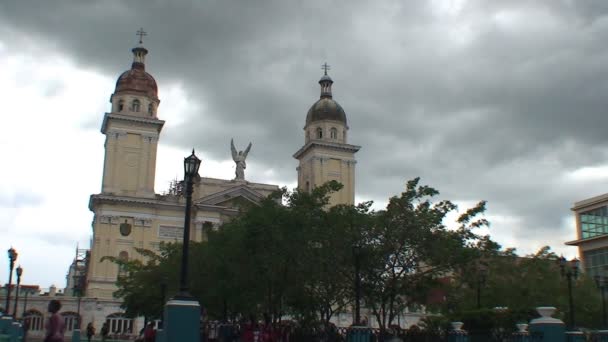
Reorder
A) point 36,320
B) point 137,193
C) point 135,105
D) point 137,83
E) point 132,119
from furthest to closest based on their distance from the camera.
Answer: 1. point 137,83
2. point 135,105
3. point 132,119
4. point 137,193
5. point 36,320

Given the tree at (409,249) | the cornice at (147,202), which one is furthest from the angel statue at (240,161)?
the tree at (409,249)

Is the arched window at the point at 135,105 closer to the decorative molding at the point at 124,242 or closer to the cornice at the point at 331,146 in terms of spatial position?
the decorative molding at the point at 124,242

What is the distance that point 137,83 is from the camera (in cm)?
7550

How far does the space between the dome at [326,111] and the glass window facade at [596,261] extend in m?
31.6

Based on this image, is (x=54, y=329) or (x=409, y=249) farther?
(x=409, y=249)

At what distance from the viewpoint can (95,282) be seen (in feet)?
221

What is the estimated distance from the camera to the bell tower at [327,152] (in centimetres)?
8112

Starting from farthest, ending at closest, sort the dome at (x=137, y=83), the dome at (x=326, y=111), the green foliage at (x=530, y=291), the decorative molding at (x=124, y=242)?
1. the dome at (x=326, y=111)
2. the dome at (x=137, y=83)
3. the decorative molding at (x=124, y=242)
4. the green foliage at (x=530, y=291)

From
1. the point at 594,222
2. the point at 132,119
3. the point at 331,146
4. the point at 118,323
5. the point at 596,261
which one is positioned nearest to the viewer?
the point at 118,323

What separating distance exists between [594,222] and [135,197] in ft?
164

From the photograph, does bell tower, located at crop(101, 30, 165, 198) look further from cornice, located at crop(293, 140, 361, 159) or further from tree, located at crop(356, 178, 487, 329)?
tree, located at crop(356, 178, 487, 329)

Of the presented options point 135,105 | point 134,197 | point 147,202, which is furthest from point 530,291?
point 135,105

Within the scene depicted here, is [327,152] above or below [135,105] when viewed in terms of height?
below

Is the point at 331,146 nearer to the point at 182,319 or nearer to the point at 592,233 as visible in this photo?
the point at 592,233
